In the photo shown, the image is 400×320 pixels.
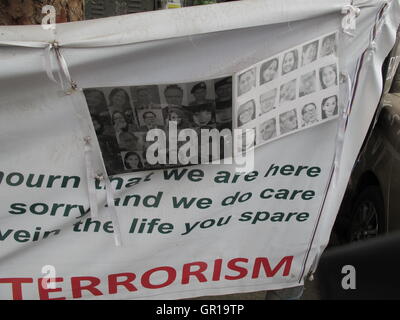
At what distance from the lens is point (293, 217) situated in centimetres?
215

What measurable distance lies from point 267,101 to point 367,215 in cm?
145

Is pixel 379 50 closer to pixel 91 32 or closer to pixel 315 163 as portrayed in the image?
pixel 315 163

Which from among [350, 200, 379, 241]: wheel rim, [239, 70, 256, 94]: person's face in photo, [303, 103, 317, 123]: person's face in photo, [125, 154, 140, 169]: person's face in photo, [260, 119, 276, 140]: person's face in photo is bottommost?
[350, 200, 379, 241]: wheel rim

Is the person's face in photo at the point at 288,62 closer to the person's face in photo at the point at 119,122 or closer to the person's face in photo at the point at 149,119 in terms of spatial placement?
the person's face in photo at the point at 149,119

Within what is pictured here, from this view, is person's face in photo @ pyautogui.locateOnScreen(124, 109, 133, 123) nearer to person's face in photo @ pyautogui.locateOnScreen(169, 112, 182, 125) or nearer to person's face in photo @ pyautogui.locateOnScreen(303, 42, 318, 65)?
person's face in photo @ pyautogui.locateOnScreen(169, 112, 182, 125)

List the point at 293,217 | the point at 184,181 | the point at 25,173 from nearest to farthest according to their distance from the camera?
1. the point at 25,173
2. the point at 184,181
3. the point at 293,217

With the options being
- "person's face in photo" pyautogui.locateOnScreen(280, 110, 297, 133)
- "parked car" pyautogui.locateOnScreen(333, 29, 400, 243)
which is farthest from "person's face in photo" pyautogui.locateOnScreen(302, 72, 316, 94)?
"parked car" pyautogui.locateOnScreen(333, 29, 400, 243)

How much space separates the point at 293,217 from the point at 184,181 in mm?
596

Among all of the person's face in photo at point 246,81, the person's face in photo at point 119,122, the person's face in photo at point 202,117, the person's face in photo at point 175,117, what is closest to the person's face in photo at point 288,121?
the person's face in photo at point 246,81

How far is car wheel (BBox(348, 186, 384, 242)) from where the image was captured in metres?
2.71

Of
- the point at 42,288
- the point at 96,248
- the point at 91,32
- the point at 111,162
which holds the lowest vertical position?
the point at 42,288

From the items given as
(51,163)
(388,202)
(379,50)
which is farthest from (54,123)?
(388,202)

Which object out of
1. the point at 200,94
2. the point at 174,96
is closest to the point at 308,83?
the point at 200,94

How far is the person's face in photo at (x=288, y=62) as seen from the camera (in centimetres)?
184
